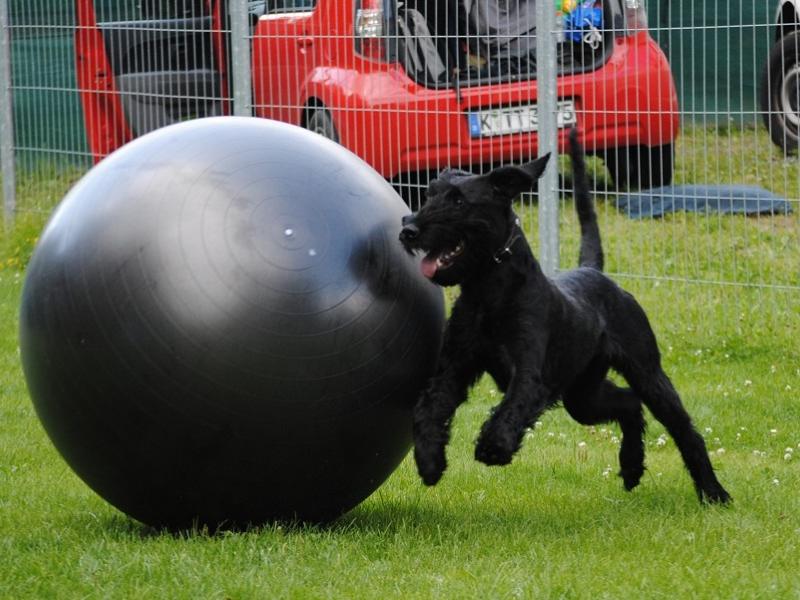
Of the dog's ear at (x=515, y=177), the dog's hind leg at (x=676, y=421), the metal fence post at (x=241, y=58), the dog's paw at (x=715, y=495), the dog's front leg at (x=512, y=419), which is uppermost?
the metal fence post at (x=241, y=58)

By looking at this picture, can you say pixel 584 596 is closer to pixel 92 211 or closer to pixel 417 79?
pixel 92 211

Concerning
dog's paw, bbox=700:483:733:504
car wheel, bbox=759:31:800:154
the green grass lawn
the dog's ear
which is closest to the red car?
the green grass lawn

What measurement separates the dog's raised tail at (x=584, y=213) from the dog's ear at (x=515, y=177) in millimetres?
1000

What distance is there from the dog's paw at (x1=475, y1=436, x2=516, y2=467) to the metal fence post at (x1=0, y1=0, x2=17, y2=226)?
886 centimetres

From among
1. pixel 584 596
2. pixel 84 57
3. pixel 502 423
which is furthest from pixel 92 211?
pixel 84 57

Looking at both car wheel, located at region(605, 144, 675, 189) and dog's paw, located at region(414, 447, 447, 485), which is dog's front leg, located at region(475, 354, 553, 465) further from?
car wheel, located at region(605, 144, 675, 189)

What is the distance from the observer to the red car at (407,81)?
333 inches

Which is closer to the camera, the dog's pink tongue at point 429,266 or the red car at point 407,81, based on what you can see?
the dog's pink tongue at point 429,266

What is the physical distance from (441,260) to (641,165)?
13.3 feet

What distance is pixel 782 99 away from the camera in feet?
30.0

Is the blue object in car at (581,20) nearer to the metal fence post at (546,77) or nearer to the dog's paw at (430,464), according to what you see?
the metal fence post at (546,77)

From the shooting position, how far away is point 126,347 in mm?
4598

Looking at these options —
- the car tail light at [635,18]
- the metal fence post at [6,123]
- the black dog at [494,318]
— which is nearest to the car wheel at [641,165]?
the car tail light at [635,18]

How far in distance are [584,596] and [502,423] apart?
2.53 ft
